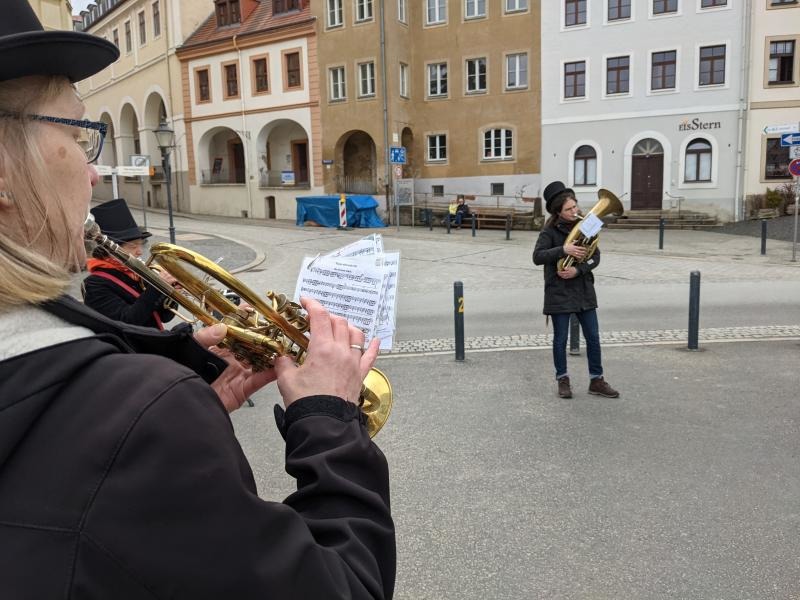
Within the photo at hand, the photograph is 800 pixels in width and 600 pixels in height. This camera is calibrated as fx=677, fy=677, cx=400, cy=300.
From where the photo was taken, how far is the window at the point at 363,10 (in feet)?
107

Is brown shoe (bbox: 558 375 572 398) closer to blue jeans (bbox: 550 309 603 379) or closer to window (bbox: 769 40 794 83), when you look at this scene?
blue jeans (bbox: 550 309 603 379)

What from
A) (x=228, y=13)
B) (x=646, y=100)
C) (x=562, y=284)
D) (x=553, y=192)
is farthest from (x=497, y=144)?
(x=562, y=284)

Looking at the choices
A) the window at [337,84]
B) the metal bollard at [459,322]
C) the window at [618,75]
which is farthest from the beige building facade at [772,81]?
the metal bollard at [459,322]

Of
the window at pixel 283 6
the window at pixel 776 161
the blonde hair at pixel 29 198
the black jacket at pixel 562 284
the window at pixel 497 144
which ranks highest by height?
the window at pixel 283 6

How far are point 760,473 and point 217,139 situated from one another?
39.8m

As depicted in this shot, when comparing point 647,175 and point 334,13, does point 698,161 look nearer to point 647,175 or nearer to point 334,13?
point 647,175

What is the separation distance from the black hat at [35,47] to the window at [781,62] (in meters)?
33.0

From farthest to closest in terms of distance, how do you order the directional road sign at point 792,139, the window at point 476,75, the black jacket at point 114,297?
1. the window at point 476,75
2. the directional road sign at point 792,139
3. the black jacket at point 114,297

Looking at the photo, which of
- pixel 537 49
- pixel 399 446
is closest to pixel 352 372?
pixel 399 446

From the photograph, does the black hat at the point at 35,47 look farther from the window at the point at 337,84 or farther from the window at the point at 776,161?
the window at the point at 337,84

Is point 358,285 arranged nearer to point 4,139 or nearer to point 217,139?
point 4,139

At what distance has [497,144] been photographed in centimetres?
3375

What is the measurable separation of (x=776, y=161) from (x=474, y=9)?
1563 cm

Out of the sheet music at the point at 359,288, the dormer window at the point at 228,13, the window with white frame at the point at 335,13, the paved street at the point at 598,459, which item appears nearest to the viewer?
the sheet music at the point at 359,288
